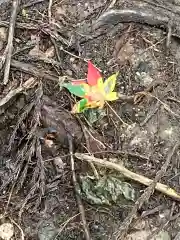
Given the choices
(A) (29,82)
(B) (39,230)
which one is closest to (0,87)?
(A) (29,82)

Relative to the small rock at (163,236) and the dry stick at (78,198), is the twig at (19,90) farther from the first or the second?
the small rock at (163,236)

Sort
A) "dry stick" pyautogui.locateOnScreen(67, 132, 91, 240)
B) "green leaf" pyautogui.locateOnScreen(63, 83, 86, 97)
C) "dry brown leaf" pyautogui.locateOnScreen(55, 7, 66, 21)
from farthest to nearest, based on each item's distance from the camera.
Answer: "dry brown leaf" pyautogui.locateOnScreen(55, 7, 66, 21), "green leaf" pyautogui.locateOnScreen(63, 83, 86, 97), "dry stick" pyautogui.locateOnScreen(67, 132, 91, 240)

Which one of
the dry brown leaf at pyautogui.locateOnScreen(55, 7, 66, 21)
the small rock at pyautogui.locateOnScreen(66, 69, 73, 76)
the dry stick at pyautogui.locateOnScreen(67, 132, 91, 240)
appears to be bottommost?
the dry stick at pyautogui.locateOnScreen(67, 132, 91, 240)

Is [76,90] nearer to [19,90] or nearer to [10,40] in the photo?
[19,90]

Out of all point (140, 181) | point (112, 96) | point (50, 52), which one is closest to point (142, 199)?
point (140, 181)

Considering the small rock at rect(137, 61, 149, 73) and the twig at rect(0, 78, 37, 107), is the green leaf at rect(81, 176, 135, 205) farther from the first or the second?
the small rock at rect(137, 61, 149, 73)

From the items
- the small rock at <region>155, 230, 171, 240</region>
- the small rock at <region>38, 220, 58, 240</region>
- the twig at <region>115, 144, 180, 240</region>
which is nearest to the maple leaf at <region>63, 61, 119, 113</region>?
the twig at <region>115, 144, 180, 240</region>

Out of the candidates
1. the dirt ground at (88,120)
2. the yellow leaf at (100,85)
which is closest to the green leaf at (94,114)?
the dirt ground at (88,120)

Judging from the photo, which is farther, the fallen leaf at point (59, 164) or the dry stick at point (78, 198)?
the fallen leaf at point (59, 164)
